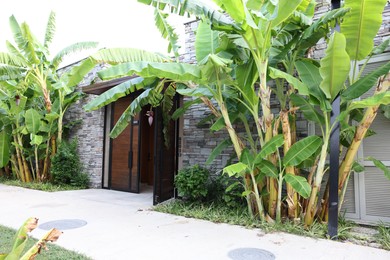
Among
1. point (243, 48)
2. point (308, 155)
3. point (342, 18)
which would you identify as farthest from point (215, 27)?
point (308, 155)

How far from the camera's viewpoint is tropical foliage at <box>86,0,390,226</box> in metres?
3.44

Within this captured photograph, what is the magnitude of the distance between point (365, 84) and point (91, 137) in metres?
7.83

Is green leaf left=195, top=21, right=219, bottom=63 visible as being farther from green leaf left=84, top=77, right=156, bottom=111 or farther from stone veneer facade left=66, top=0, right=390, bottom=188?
green leaf left=84, top=77, right=156, bottom=111

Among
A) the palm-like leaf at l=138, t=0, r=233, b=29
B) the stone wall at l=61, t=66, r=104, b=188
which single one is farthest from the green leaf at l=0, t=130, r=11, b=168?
the palm-like leaf at l=138, t=0, r=233, b=29

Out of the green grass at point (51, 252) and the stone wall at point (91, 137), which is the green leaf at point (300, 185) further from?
the stone wall at point (91, 137)

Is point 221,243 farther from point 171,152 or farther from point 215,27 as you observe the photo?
point 171,152

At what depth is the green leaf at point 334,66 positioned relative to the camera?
326 cm

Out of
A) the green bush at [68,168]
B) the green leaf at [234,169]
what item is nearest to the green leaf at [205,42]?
the green leaf at [234,169]

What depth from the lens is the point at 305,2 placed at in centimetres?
397

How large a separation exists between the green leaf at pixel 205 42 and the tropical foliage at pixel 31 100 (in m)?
4.52

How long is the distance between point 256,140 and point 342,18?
8.09ft

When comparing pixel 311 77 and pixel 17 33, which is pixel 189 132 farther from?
pixel 17 33

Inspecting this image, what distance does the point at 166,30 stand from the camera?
5016 millimetres

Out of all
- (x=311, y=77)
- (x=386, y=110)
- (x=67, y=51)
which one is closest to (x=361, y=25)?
(x=311, y=77)
